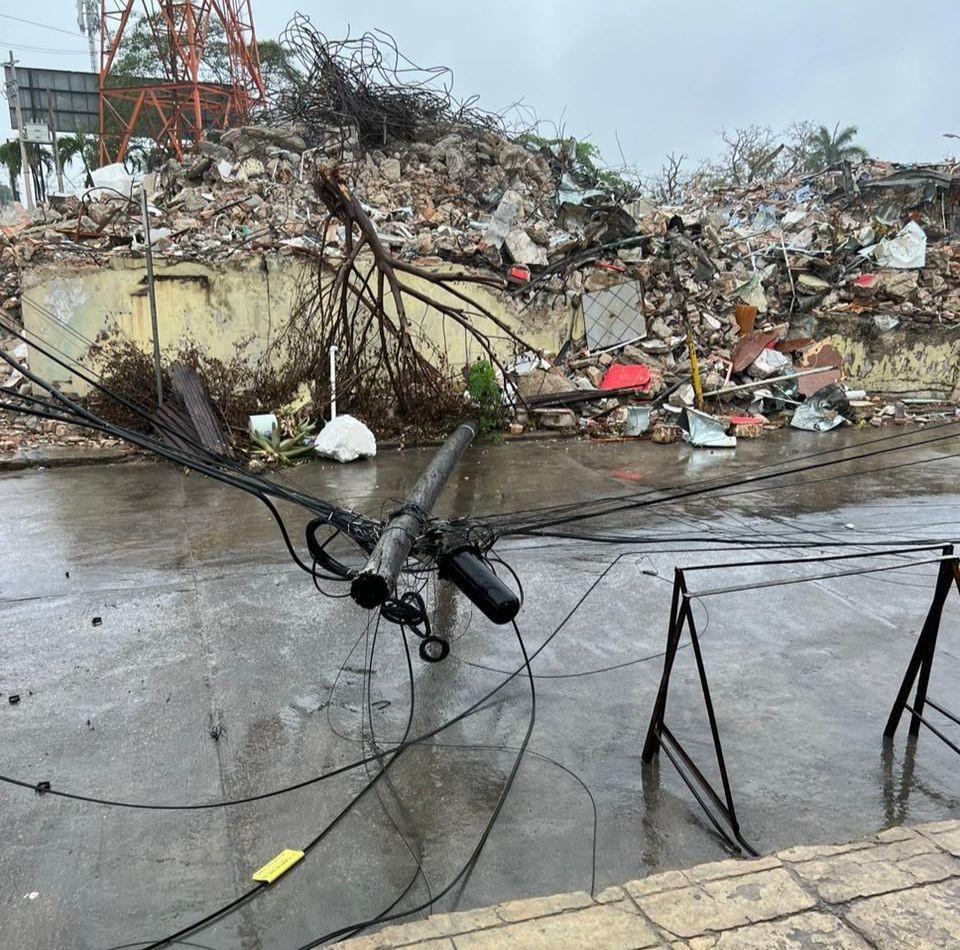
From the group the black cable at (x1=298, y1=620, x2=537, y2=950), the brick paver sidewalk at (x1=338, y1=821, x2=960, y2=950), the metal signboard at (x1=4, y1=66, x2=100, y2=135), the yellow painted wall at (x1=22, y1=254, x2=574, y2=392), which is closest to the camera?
the brick paver sidewalk at (x1=338, y1=821, x2=960, y2=950)

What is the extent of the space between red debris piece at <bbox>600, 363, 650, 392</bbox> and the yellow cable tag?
862 centimetres

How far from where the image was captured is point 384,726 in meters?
3.36

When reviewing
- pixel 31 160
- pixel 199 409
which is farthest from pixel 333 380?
pixel 31 160

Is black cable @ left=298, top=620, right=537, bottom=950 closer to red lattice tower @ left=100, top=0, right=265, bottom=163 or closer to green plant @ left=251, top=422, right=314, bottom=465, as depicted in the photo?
green plant @ left=251, top=422, right=314, bottom=465

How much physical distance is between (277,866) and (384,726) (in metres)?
0.93

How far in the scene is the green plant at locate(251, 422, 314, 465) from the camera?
27.4ft

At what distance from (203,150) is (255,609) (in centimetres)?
1108

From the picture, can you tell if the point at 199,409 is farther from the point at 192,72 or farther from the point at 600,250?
the point at 192,72

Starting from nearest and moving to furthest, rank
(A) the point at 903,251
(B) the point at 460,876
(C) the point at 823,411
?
1. (B) the point at 460,876
2. (C) the point at 823,411
3. (A) the point at 903,251

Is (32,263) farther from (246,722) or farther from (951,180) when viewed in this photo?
(951,180)

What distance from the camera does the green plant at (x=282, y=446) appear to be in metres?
8.35

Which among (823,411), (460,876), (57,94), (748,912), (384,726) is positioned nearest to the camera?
(748,912)

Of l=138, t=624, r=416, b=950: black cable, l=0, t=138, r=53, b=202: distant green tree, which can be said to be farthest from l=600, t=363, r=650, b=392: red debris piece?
l=0, t=138, r=53, b=202: distant green tree

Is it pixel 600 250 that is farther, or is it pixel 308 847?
pixel 600 250
